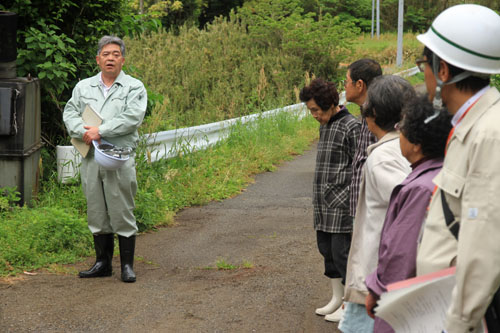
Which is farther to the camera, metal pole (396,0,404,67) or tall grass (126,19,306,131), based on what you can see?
metal pole (396,0,404,67)

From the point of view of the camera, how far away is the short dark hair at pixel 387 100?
3.75 meters

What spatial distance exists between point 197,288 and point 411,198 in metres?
3.71

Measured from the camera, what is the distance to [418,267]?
2607 mm

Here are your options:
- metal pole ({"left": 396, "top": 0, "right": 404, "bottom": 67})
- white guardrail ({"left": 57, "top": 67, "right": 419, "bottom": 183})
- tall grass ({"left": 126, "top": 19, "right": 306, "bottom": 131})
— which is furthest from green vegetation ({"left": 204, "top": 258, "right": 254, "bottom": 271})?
metal pole ({"left": 396, "top": 0, "right": 404, "bottom": 67})

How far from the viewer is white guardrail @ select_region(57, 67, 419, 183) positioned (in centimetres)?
873

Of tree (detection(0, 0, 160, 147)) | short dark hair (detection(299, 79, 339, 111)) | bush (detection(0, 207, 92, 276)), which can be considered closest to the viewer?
short dark hair (detection(299, 79, 339, 111))

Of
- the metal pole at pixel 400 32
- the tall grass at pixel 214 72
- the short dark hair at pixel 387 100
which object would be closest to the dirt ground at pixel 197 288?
the short dark hair at pixel 387 100

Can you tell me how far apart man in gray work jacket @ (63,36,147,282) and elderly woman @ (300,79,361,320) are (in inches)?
73.8

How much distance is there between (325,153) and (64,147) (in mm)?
4364

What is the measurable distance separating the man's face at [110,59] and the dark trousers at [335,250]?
2.52 meters

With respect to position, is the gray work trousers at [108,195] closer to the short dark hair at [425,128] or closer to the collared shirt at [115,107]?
the collared shirt at [115,107]

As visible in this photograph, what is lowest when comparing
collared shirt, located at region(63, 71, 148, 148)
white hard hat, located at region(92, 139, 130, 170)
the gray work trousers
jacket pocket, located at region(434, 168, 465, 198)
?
the gray work trousers

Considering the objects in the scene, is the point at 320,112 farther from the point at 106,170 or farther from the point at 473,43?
the point at 473,43

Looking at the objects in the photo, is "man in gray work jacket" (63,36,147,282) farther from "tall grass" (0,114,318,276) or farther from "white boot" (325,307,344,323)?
"white boot" (325,307,344,323)
